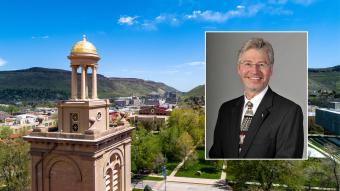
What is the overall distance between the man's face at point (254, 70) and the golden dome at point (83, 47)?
9395 millimetres

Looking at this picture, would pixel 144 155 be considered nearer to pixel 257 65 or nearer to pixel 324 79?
pixel 257 65

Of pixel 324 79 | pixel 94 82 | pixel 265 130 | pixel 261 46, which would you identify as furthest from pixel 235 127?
pixel 324 79

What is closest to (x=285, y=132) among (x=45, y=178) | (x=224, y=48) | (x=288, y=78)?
(x=288, y=78)

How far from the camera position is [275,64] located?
16.7 metres

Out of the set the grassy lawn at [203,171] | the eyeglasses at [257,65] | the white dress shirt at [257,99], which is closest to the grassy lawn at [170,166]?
the grassy lawn at [203,171]

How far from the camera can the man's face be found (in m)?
16.2

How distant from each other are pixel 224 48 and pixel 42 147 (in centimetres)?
1173

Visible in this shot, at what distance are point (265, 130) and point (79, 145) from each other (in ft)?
37.7

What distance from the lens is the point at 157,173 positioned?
3625 cm

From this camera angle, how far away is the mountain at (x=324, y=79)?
124m

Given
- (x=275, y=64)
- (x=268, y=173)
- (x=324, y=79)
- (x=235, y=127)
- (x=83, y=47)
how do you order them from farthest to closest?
1. (x=324, y=79)
2. (x=268, y=173)
3. (x=235, y=127)
4. (x=275, y=64)
5. (x=83, y=47)

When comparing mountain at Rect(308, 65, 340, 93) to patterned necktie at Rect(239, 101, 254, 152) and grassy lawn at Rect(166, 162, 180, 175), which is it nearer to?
grassy lawn at Rect(166, 162, 180, 175)

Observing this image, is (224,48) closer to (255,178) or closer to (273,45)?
(273,45)

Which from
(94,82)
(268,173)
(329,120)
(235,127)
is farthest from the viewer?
(329,120)
